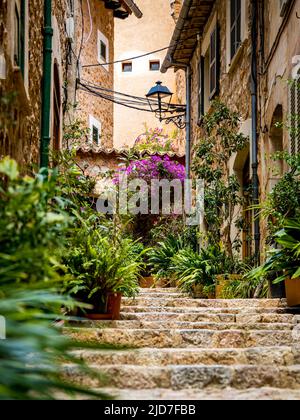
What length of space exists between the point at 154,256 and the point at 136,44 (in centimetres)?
1337

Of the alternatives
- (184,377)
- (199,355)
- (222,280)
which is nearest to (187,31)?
(222,280)

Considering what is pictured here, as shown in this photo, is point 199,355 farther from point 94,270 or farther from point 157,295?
point 157,295

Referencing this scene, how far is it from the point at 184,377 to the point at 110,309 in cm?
183

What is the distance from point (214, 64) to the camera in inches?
493

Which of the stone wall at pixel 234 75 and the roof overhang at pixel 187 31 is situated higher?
the roof overhang at pixel 187 31

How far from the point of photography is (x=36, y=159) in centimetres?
682

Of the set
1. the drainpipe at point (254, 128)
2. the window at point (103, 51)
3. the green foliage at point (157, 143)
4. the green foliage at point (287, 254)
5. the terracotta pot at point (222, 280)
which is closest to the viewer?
the green foliage at point (287, 254)

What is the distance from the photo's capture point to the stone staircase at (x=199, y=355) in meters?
4.44

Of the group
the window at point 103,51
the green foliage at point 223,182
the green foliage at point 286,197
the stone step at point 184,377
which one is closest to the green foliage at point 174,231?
the green foliage at point 223,182

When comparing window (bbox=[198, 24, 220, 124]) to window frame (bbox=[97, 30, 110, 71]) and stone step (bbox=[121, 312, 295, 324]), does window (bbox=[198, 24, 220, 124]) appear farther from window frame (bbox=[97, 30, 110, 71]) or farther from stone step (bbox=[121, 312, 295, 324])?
stone step (bbox=[121, 312, 295, 324])

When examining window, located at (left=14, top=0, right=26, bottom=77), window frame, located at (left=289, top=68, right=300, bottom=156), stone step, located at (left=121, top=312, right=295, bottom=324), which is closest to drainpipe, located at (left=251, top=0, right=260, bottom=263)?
window frame, located at (left=289, top=68, right=300, bottom=156)

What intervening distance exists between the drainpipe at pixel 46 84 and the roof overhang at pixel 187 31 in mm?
5630

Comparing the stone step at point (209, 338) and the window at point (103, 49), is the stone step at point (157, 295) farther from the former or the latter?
the window at point (103, 49)
